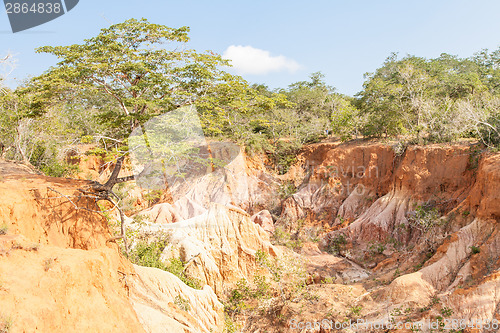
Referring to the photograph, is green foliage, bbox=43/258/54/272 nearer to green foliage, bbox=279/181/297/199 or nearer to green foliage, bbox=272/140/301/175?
green foliage, bbox=279/181/297/199

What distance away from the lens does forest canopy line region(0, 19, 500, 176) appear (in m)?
8.16

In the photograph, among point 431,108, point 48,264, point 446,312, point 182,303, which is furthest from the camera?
point 431,108

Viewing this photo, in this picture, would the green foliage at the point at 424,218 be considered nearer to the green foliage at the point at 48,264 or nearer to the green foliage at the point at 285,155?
the green foliage at the point at 285,155

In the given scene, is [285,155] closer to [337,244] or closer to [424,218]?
[337,244]

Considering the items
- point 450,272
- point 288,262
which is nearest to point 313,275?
point 288,262

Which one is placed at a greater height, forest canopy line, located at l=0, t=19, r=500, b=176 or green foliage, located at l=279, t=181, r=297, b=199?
forest canopy line, located at l=0, t=19, r=500, b=176

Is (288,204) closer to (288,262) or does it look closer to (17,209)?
(288,262)

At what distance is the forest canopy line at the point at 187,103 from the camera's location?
26.8 ft

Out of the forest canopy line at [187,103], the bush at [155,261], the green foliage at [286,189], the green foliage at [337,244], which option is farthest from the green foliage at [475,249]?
the green foliage at [286,189]

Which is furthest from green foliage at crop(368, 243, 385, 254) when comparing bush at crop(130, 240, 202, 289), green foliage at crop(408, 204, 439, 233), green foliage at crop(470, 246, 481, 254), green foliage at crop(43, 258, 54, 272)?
green foliage at crop(43, 258, 54, 272)

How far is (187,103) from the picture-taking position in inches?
344

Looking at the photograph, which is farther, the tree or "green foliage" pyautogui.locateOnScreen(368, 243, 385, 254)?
"green foliage" pyautogui.locateOnScreen(368, 243, 385, 254)

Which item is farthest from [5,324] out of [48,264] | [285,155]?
[285,155]

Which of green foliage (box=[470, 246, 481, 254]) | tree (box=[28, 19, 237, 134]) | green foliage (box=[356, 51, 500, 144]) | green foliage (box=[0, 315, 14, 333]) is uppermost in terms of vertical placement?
tree (box=[28, 19, 237, 134])
